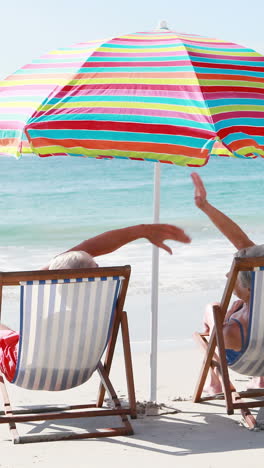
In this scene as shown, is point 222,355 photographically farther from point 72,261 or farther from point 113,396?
point 72,261

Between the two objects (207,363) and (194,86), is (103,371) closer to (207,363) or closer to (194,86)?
(207,363)

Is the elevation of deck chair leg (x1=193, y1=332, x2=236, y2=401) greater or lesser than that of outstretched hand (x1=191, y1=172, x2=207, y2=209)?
lesser

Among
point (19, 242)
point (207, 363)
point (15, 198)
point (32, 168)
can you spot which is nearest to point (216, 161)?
point (32, 168)

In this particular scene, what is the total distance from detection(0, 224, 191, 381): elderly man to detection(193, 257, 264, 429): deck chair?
0.37m

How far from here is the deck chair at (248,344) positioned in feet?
12.5

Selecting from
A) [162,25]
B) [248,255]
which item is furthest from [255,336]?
[162,25]

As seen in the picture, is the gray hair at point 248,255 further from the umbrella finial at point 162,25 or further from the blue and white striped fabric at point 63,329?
the umbrella finial at point 162,25

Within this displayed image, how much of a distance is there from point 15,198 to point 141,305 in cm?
1360

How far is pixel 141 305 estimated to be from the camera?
8.25 meters

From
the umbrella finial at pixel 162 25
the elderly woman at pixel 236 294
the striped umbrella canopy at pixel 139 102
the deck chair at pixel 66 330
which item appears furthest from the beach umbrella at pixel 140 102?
the deck chair at pixel 66 330

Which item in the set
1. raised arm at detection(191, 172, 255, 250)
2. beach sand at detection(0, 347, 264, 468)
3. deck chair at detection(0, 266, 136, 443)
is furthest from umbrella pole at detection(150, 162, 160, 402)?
deck chair at detection(0, 266, 136, 443)

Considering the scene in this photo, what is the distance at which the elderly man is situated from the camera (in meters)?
3.89

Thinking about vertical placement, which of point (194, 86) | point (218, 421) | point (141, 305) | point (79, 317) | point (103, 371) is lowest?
point (141, 305)

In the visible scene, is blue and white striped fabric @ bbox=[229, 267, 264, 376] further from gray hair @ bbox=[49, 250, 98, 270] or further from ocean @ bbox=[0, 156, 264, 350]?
ocean @ bbox=[0, 156, 264, 350]
